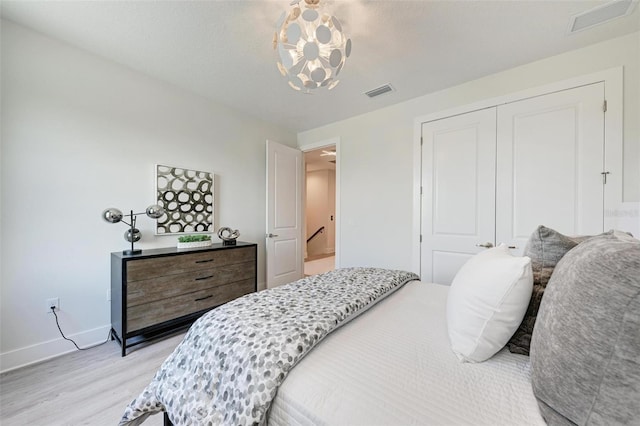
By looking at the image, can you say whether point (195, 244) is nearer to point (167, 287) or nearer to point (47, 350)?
point (167, 287)

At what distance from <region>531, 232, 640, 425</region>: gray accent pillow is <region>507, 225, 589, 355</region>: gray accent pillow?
0.74 feet

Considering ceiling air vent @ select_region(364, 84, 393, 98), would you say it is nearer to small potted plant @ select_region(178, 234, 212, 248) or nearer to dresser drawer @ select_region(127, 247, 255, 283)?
dresser drawer @ select_region(127, 247, 255, 283)

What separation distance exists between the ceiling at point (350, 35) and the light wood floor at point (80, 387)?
2.59 meters

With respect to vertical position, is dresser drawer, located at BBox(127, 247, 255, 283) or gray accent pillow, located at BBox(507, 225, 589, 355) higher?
gray accent pillow, located at BBox(507, 225, 589, 355)

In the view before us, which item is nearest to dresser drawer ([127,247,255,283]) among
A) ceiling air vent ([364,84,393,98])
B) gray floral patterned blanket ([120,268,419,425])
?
gray floral patterned blanket ([120,268,419,425])

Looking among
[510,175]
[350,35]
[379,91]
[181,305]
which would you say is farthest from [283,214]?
[510,175]

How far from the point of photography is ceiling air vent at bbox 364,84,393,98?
270cm

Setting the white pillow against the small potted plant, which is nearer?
the white pillow

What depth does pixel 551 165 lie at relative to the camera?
2180mm

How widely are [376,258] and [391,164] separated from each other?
1244 mm

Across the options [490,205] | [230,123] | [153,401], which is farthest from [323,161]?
[153,401]

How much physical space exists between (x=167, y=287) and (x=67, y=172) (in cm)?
128

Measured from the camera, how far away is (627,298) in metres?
0.50

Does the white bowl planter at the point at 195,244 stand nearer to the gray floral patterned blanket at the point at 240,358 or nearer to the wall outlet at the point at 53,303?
the wall outlet at the point at 53,303
